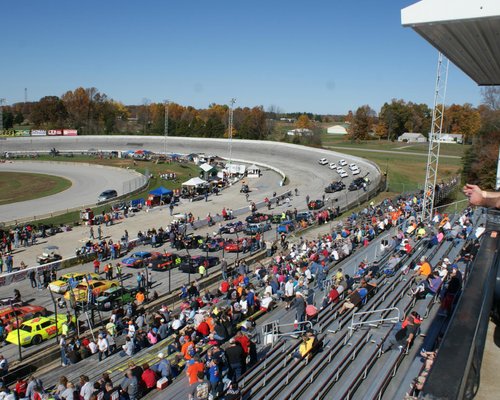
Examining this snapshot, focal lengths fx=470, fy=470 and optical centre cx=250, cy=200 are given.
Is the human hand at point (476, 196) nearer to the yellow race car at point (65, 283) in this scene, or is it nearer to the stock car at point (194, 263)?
the yellow race car at point (65, 283)

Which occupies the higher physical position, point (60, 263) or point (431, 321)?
point (431, 321)

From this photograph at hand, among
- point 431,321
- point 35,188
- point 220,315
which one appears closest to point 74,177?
point 35,188

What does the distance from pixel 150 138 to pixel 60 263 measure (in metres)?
78.9

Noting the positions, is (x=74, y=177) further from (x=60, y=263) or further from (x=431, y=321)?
(x=431, y=321)

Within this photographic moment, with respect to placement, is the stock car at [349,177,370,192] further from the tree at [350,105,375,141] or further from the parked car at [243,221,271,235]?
the tree at [350,105,375,141]

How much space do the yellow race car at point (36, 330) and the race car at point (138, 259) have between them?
7.94 metres

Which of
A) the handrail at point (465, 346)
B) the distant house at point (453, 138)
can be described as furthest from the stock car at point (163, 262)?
the distant house at point (453, 138)

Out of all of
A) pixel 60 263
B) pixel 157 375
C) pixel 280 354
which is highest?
pixel 280 354

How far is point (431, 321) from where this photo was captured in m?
11.0

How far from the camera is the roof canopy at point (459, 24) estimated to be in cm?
424

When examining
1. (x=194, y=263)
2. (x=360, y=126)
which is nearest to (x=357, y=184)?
(x=194, y=263)

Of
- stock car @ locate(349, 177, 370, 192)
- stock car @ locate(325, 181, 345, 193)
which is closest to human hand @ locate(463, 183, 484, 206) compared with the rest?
stock car @ locate(349, 177, 370, 192)

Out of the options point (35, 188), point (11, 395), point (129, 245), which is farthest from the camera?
point (35, 188)

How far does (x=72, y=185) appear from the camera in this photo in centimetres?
5347
